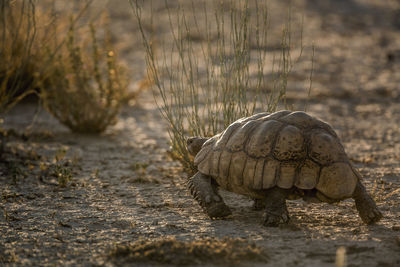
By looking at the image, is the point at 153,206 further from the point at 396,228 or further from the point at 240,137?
the point at 396,228

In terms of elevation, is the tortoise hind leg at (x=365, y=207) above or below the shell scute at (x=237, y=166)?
below

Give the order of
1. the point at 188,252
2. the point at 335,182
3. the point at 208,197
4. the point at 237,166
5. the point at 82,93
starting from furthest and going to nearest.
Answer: the point at 82,93 → the point at 208,197 → the point at 237,166 → the point at 335,182 → the point at 188,252

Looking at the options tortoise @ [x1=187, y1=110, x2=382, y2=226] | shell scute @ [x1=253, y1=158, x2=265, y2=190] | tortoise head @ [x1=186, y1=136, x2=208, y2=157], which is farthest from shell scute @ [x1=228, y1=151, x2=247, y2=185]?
tortoise head @ [x1=186, y1=136, x2=208, y2=157]

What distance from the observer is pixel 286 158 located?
3633 millimetres

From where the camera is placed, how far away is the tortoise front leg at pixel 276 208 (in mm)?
3676

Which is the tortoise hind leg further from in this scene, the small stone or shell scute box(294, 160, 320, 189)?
shell scute box(294, 160, 320, 189)

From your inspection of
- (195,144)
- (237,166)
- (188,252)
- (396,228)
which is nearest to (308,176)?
(237,166)

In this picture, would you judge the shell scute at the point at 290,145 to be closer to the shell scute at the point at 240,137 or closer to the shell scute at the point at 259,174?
the shell scute at the point at 259,174

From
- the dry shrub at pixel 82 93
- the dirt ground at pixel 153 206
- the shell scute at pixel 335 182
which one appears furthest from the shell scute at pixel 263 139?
the dry shrub at pixel 82 93

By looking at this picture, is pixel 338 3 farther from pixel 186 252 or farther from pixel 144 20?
pixel 186 252

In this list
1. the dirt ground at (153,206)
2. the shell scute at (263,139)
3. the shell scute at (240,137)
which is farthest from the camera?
the shell scute at (240,137)

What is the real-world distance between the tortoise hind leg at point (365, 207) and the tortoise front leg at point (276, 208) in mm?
482

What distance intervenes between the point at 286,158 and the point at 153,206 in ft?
4.01

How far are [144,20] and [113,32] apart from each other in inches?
57.5
